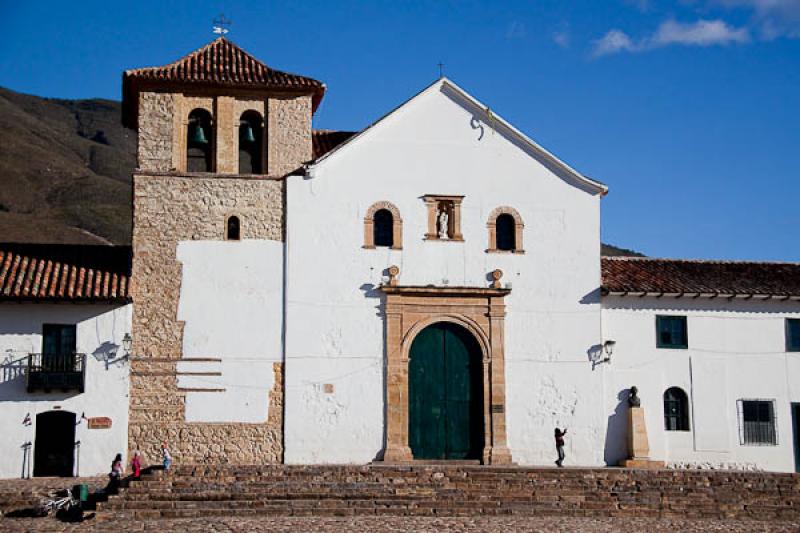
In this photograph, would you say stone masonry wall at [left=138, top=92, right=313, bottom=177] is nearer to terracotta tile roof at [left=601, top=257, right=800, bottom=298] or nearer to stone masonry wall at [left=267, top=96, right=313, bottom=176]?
stone masonry wall at [left=267, top=96, right=313, bottom=176]

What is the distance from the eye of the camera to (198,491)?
23.6m

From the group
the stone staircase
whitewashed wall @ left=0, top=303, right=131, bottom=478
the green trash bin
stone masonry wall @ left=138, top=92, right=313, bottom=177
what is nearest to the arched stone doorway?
whitewashed wall @ left=0, top=303, right=131, bottom=478

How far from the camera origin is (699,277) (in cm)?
3127

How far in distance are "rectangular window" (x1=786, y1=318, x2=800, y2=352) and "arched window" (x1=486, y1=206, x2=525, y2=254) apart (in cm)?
794

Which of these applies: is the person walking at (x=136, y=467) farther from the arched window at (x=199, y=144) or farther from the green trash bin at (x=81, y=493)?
the arched window at (x=199, y=144)

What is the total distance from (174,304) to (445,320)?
687 centimetres

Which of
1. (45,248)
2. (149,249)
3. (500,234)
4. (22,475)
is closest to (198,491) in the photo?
(22,475)

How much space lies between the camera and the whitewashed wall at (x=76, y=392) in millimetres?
26469

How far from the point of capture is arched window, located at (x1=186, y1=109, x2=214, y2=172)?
2912 cm

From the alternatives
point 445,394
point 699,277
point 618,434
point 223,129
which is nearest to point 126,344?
point 223,129

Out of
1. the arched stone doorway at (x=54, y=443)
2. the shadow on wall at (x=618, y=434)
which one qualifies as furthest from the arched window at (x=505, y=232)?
the arched stone doorway at (x=54, y=443)

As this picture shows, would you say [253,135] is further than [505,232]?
No

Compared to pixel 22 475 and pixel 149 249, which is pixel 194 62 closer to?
pixel 149 249

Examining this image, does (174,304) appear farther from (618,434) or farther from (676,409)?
(676,409)
